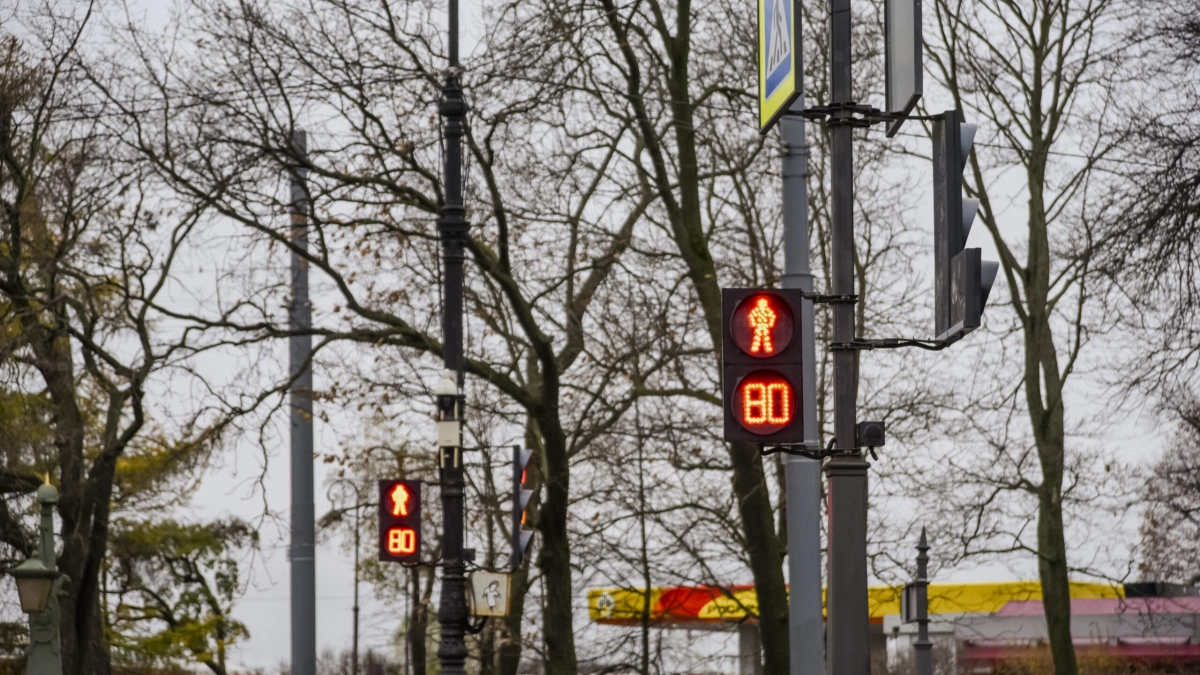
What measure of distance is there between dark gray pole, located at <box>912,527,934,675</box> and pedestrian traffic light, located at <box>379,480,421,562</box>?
767 cm

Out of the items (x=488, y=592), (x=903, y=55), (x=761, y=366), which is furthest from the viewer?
(x=488, y=592)

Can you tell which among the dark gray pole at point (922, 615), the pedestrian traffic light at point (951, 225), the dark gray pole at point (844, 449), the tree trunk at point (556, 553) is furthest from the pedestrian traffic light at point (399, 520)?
the pedestrian traffic light at point (951, 225)

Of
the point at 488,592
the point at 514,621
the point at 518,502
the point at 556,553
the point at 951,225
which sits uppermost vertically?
the point at 951,225

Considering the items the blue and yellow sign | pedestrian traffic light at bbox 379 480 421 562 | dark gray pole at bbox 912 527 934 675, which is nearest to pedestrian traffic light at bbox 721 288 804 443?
the blue and yellow sign

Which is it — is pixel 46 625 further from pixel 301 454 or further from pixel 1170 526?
pixel 1170 526

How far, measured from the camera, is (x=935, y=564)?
24.6 meters

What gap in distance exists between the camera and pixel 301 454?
18375 millimetres

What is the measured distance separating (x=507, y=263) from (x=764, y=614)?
5578 mm

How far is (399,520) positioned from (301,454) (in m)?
3.74

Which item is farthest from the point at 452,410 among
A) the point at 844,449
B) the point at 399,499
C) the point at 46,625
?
the point at 844,449

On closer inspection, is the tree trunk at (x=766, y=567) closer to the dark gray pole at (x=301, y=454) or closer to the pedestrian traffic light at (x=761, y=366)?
the dark gray pole at (x=301, y=454)

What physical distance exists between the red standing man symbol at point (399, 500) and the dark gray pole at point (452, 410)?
414 millimetres

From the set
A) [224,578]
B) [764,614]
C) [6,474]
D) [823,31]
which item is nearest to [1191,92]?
[823,31]

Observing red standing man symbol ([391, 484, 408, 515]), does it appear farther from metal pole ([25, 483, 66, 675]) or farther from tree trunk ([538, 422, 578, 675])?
tree trunk ([538, 422, 578, 675])
